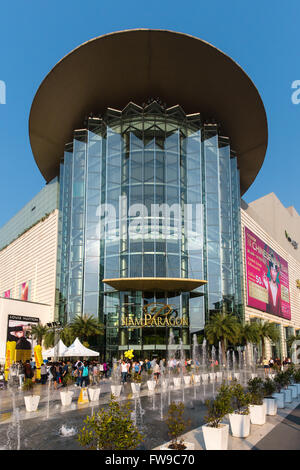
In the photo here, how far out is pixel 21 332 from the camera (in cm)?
4184

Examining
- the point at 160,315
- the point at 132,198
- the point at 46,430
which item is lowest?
the point at 46,430

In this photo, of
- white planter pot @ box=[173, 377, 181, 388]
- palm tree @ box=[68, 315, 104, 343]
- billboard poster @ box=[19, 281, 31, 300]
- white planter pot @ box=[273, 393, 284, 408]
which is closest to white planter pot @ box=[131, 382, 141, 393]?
white planter pot @ box=[173, 377, 181, 388]

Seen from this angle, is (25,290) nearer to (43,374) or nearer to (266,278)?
(43,374)

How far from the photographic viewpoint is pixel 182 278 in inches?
1432

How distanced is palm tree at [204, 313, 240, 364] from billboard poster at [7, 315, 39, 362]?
17536 mm

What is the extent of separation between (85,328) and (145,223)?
37.4ft

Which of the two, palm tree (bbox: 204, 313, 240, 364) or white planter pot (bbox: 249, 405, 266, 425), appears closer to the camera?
white planter pot (bbox: 249, 405, 266, 425)

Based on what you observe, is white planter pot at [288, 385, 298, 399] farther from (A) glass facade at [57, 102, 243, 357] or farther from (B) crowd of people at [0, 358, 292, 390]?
(A) glass facade at [57, 102, 243, 357]

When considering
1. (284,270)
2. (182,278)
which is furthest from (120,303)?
(284,270)

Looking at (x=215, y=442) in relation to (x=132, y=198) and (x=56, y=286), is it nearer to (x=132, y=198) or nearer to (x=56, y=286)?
(x=132, y=198)

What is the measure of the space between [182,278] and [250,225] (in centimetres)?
2565

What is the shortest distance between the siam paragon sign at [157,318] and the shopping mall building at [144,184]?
0.34 ft

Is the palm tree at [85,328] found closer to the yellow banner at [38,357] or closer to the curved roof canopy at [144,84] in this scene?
the yellow banner at [38,357]

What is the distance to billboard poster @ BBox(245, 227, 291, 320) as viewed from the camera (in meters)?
54.1
